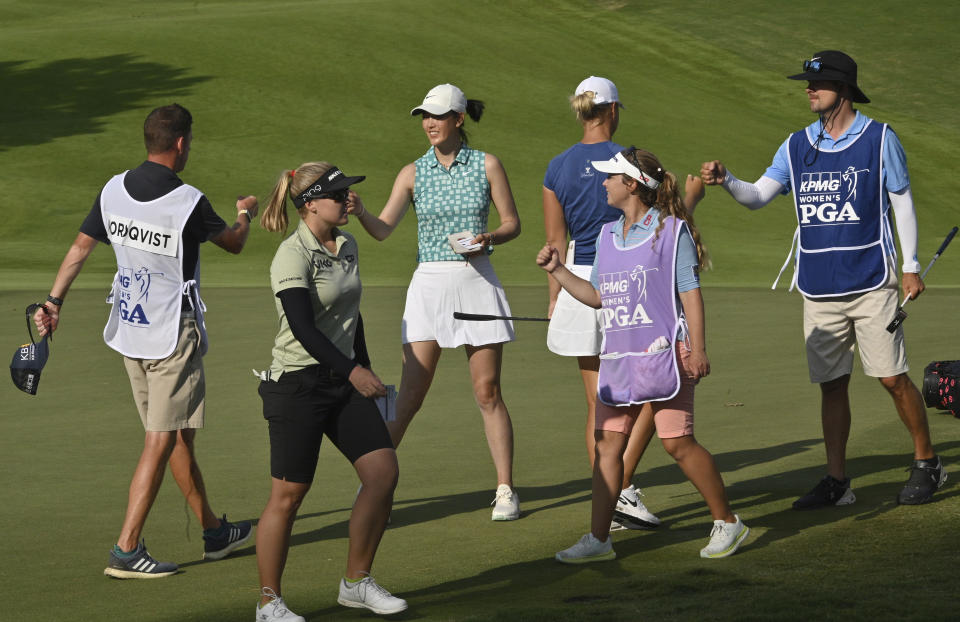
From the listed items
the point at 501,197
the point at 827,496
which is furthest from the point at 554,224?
the point at 827,496

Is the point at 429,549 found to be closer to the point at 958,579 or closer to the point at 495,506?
the point at 495,506

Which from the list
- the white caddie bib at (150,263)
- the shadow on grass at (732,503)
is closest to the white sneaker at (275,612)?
the shadow on grass at (732,503)

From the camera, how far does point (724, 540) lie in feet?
20.5

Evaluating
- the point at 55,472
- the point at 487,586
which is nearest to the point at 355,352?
the point at 487,586

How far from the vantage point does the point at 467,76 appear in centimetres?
4231

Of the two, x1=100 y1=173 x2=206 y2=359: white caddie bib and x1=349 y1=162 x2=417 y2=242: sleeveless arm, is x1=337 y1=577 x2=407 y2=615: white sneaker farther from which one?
x1=349 y1=162 x2=417 y2=242: sleeveless arm

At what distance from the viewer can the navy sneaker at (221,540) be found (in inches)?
267

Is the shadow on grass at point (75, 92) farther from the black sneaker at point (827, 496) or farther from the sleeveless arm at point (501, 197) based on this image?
the black sneaker at point (827, 496)

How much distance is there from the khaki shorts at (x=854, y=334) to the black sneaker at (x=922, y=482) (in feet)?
1.62

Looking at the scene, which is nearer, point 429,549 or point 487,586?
point 487,586

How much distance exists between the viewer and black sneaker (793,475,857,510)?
286 inches

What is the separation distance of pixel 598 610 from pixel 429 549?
1.60 metres

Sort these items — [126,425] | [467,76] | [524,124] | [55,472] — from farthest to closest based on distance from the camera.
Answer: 1. [467,76]
2. [524,124]
3. [126,425]
4. [55,472]

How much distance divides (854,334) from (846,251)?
1.59ft
